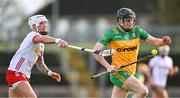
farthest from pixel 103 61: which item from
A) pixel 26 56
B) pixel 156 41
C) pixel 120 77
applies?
pixel 26 56

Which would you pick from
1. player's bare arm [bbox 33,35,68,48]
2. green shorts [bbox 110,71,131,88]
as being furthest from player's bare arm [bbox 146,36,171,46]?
player's bare arm [bbox 33,35,68,48]

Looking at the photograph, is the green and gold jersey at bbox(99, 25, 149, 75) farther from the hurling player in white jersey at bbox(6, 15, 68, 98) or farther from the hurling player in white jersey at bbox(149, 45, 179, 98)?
the hurling player in white jersey at bbox(149, 45, 179, 98)

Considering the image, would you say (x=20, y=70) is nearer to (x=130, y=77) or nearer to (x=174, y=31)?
(x=130, y=77)

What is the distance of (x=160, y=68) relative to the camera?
20.2 m

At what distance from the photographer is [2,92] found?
110 feet

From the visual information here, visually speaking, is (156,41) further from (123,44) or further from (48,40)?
(48,40)

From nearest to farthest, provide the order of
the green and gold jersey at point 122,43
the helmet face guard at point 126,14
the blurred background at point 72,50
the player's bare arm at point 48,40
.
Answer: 1. the player's bare arm at point 48,40
2. the helmet face guard at point 126,14
3. the green and gold jersey at point 122,43
4. the blurred background at point 72,50

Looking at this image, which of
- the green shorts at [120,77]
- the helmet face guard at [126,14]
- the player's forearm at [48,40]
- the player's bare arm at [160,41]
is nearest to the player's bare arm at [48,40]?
the player's forearm at [48,40]

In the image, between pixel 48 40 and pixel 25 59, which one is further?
pixel 25 59

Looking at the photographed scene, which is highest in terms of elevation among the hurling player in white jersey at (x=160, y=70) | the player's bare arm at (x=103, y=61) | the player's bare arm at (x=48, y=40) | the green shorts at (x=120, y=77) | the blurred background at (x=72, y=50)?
the player's bare arm at (x=48, y=40)

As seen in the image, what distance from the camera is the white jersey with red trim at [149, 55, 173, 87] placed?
20109 millimetres

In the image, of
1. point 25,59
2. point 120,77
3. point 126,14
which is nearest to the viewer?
point 25,59

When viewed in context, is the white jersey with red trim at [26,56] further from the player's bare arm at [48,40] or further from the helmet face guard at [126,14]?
the helmet face guard at [126,14]

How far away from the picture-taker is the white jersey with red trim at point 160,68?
20109 mm
